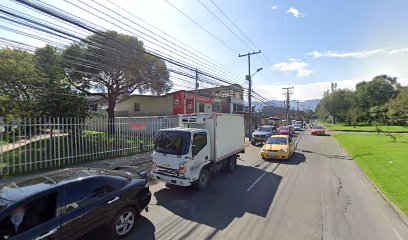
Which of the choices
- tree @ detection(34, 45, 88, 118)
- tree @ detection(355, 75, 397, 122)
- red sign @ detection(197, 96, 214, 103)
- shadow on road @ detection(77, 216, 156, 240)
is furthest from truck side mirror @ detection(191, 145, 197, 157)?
tree @ detection(355, 75, 397, 122)

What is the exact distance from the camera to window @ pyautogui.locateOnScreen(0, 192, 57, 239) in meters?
2.96

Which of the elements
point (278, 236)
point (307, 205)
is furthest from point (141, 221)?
point (307, 205)

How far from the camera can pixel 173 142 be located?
23.7 feet

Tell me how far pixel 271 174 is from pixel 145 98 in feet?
84.5

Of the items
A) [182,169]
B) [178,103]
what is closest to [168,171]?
[182,169]

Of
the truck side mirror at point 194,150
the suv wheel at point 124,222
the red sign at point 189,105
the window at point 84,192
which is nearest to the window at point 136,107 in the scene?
the red sign at point 189,105

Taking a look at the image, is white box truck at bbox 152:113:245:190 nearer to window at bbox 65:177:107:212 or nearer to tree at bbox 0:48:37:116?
window at bbox 65:177:107:212

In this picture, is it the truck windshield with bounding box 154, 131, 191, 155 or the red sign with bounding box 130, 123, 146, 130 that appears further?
the red sign with bounding box 130, 123, 146, 130

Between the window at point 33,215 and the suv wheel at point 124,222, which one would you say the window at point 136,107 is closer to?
the suv wheel at point 124,222

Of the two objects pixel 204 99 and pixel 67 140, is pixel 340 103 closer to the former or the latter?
pixel 204 99

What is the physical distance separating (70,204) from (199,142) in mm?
4411

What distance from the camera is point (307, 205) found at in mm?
6172

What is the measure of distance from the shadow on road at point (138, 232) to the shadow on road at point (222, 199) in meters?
0.91

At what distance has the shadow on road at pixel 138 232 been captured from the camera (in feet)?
12.8
